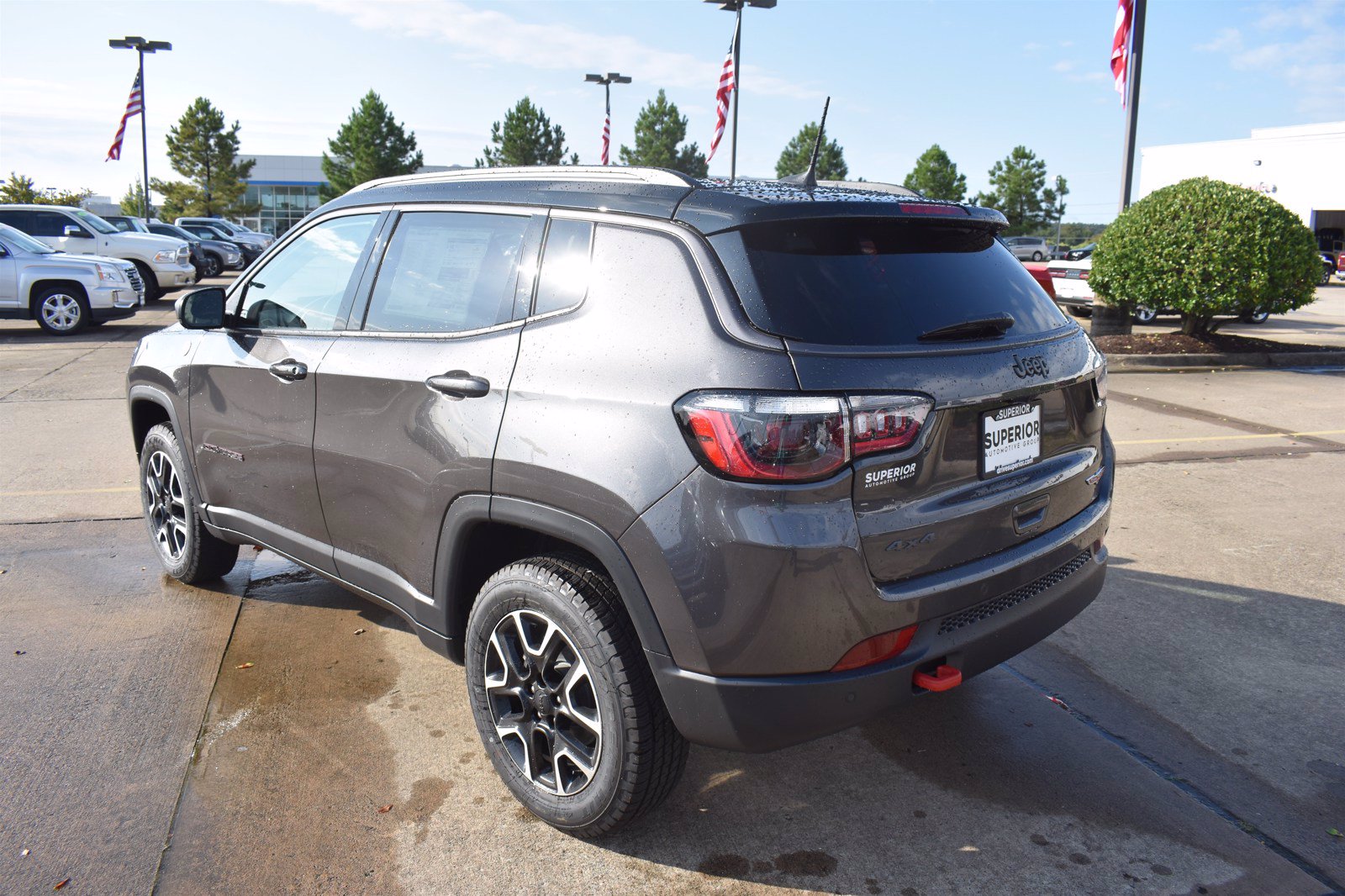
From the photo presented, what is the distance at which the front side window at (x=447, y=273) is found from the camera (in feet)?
9.91

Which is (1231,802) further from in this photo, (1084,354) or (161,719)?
(161,719)

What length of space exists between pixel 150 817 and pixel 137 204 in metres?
72.6

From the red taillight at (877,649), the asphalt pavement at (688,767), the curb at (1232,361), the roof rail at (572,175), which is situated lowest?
the asphalt pavement at (688,767)

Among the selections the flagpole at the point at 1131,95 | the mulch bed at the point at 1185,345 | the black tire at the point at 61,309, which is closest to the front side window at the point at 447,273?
the mulch bed at the point at 1185,345

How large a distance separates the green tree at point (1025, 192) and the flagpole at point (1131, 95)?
5392 cm

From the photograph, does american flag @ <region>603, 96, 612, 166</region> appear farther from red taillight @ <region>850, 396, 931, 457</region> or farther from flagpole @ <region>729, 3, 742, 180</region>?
red taillight @ <region>850, 396, 931, 457</region>

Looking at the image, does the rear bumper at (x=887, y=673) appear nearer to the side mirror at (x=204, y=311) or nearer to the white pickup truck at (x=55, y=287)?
the side mirror at (x=204, y=311)

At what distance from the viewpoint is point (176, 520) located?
477cm

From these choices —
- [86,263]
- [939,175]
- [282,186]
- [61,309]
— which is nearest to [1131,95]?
[86,263]

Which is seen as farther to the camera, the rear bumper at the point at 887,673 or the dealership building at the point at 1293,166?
the dealership building at the point at 1293,166

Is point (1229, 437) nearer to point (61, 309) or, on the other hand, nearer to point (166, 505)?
point (166, 505)

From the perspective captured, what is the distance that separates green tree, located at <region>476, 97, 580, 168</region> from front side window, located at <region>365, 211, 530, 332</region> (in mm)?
71004

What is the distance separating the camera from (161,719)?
3.51m

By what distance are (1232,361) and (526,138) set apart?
218ft
